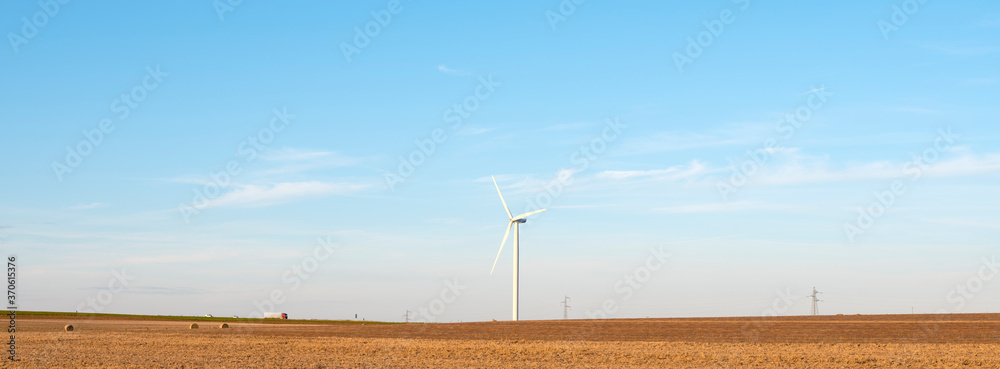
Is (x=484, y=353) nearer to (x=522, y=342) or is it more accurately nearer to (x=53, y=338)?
(x=522, y=342)

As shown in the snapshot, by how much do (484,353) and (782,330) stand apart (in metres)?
27.9

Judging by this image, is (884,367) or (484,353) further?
(484,353)

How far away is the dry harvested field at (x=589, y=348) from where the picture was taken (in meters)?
40.5

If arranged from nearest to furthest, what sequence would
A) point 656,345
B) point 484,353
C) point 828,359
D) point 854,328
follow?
point 828,359 < point 484,353 < point 656,345 < point 854,328

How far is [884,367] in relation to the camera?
37562 mm

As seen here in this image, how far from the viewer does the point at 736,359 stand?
42.1 m

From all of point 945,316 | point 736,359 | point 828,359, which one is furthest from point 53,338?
point 945,316

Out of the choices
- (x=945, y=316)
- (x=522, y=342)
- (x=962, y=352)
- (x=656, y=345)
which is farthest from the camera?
(x=945, y=316)

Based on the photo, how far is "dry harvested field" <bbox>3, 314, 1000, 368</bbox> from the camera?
40.5 meters

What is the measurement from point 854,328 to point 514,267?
39.3 metres

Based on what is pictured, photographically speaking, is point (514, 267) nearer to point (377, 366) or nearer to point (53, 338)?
point (53, 338)

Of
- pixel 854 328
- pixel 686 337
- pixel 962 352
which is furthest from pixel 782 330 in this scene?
pixel 962 352

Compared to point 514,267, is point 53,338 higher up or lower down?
lower down

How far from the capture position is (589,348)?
51.1m
